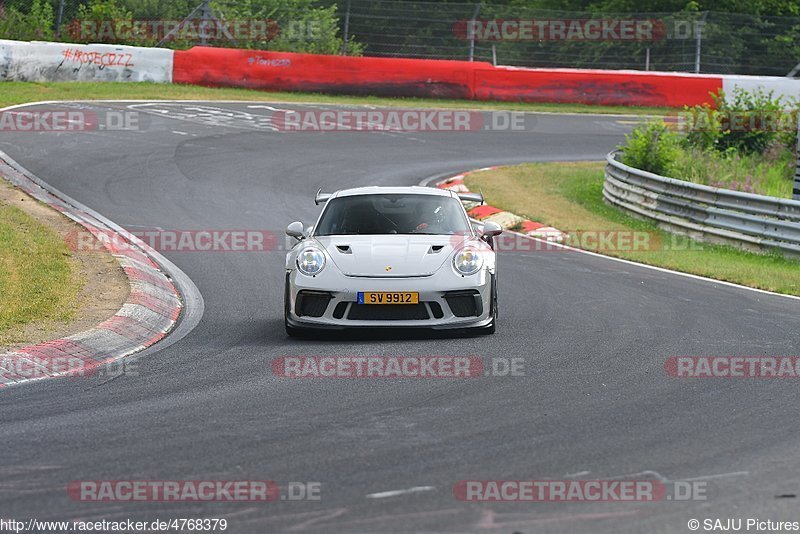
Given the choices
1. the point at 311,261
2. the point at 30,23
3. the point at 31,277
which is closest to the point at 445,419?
the point at 311,261

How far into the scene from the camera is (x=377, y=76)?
106ft

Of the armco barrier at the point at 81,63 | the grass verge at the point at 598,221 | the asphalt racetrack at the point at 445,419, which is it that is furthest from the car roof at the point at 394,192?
the armco barrier at the point at 81,63

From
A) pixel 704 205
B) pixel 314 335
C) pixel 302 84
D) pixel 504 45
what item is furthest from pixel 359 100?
pixel 314 335

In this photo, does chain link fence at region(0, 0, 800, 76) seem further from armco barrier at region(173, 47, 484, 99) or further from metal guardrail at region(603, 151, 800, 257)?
metal guardrail at region(603, 151, 800, 257)

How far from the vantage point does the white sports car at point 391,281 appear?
33.2ft

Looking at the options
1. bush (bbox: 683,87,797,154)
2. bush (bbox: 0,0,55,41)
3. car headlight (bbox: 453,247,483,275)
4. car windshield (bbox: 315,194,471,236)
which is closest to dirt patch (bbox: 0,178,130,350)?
car windshield (bbox: 315,194,471,236)

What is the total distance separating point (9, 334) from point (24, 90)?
18.6m

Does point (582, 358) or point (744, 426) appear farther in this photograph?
point (582, 358)

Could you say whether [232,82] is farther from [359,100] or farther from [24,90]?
[24,90]

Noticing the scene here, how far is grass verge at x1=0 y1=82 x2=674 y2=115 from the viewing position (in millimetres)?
26984

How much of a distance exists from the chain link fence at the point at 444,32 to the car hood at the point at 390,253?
76.3ft

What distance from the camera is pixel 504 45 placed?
3641cm

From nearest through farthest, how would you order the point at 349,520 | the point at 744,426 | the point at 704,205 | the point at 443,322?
the point at 349,520 → the point at 744,426 → the point at 443,322 → the point at 704,205

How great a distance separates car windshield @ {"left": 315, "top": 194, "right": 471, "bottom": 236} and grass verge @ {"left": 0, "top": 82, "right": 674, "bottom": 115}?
1547 cm
